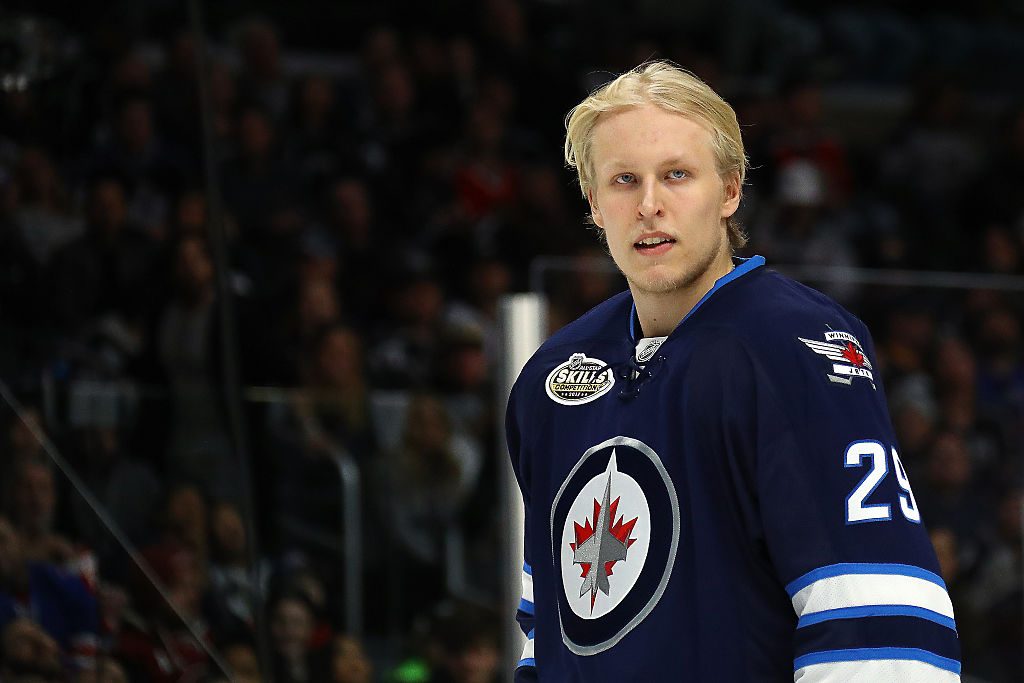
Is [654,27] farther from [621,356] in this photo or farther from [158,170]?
[621,356]

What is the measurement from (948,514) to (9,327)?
1866 millimetres

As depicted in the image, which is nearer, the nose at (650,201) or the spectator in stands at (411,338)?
the nose at (650,201)

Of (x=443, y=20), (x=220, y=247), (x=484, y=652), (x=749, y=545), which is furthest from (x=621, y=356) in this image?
(x=443, y=20)

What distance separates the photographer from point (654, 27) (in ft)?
22.2

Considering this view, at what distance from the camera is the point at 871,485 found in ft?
3.93

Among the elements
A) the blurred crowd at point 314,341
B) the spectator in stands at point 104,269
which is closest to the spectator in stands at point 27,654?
the blurred crowd at point 314,341

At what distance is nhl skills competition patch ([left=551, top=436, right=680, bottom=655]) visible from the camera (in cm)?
130

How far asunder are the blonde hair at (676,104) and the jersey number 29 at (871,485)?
28cm

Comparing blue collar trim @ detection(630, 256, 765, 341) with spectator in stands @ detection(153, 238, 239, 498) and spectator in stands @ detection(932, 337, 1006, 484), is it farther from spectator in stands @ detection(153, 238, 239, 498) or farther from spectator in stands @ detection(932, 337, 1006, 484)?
spectator in stands @ detection(932, 337, 1006, 484)

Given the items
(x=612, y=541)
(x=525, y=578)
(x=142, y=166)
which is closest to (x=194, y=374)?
(x=142, y=166)

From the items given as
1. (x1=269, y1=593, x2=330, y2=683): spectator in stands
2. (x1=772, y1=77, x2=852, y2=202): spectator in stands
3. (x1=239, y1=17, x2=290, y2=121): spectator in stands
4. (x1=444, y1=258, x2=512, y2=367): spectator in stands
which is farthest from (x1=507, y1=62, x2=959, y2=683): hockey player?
(x1=772, y1=77, x2=852, y2=202): spectator in stands

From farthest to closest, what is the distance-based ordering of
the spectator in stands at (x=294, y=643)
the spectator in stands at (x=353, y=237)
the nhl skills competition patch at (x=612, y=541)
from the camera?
the spectator in stands at (x=353, y=237), the spectator in stands at (x=294, y=643), the nhl skills competition patch at (x=612, y=541)

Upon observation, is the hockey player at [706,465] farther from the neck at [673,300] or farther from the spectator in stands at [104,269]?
the spectator in stands at [104,269]

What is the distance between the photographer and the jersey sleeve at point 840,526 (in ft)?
3.85
